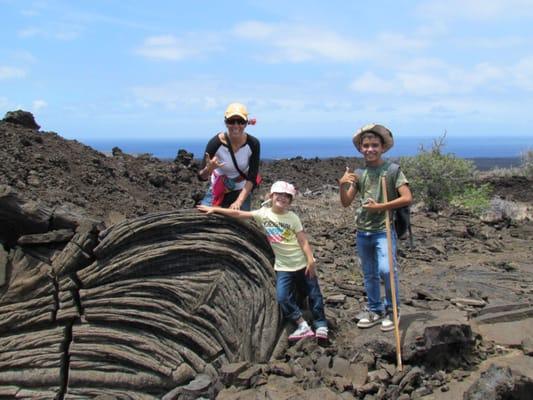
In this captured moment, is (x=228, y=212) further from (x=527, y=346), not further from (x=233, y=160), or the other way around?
(x=527, y=346)

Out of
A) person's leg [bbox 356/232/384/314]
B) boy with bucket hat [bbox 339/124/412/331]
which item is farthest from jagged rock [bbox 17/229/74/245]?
person's leg [bbox 356/232/384/314]

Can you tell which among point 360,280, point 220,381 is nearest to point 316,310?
point 220,381

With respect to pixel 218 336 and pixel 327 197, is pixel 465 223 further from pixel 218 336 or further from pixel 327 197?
pixel 218 336

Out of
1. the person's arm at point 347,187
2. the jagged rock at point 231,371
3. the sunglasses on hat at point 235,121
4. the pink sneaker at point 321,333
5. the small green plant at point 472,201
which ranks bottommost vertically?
the jagged rock at point 231,371

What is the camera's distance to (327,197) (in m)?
21.9

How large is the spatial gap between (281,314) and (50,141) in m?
16.3

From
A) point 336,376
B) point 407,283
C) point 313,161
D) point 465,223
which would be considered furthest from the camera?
point 313,161

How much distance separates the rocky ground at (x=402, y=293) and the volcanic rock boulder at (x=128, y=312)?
40 cm

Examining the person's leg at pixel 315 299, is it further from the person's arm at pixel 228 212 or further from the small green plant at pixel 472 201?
the small green plant at pixel 472 201

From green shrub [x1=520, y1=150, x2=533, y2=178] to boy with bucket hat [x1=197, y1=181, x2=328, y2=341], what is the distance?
22206 millimetres

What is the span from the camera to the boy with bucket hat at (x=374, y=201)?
634cm

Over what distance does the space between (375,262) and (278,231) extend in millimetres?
1063

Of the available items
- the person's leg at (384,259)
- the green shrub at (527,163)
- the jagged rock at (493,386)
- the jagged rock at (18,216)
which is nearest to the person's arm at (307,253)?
the person's leg at (384,259)

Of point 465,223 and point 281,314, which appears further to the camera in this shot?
point 465,223
